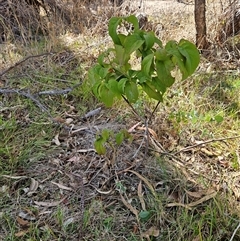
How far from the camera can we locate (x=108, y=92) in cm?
125

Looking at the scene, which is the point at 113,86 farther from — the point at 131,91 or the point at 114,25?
the point at 114,25

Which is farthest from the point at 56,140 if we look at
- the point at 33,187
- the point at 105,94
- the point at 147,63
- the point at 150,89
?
the point at 147,63

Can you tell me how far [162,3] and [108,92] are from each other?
3117mm

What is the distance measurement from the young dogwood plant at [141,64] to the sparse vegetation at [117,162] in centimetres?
30

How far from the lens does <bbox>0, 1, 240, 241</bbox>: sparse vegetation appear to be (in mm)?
1369

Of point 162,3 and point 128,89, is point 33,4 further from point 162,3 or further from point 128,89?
point 128,89

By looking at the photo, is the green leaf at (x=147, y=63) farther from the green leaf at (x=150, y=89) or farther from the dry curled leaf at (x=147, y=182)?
the dry curled leaf at (x=147, y=182)

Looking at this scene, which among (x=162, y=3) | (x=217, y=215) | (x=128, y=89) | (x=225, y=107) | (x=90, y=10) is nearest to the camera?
(x=128, y=89)

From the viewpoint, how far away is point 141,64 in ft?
3.89

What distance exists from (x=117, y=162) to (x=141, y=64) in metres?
0.62

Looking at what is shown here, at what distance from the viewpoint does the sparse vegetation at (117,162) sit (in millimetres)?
1369

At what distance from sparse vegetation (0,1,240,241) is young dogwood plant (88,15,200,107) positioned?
0.30 meters

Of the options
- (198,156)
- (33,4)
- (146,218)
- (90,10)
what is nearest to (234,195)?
(198,156)

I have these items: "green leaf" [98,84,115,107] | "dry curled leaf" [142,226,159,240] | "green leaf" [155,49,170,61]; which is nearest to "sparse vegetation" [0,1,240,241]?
"dry curled leaf" [142,226,159,240]
